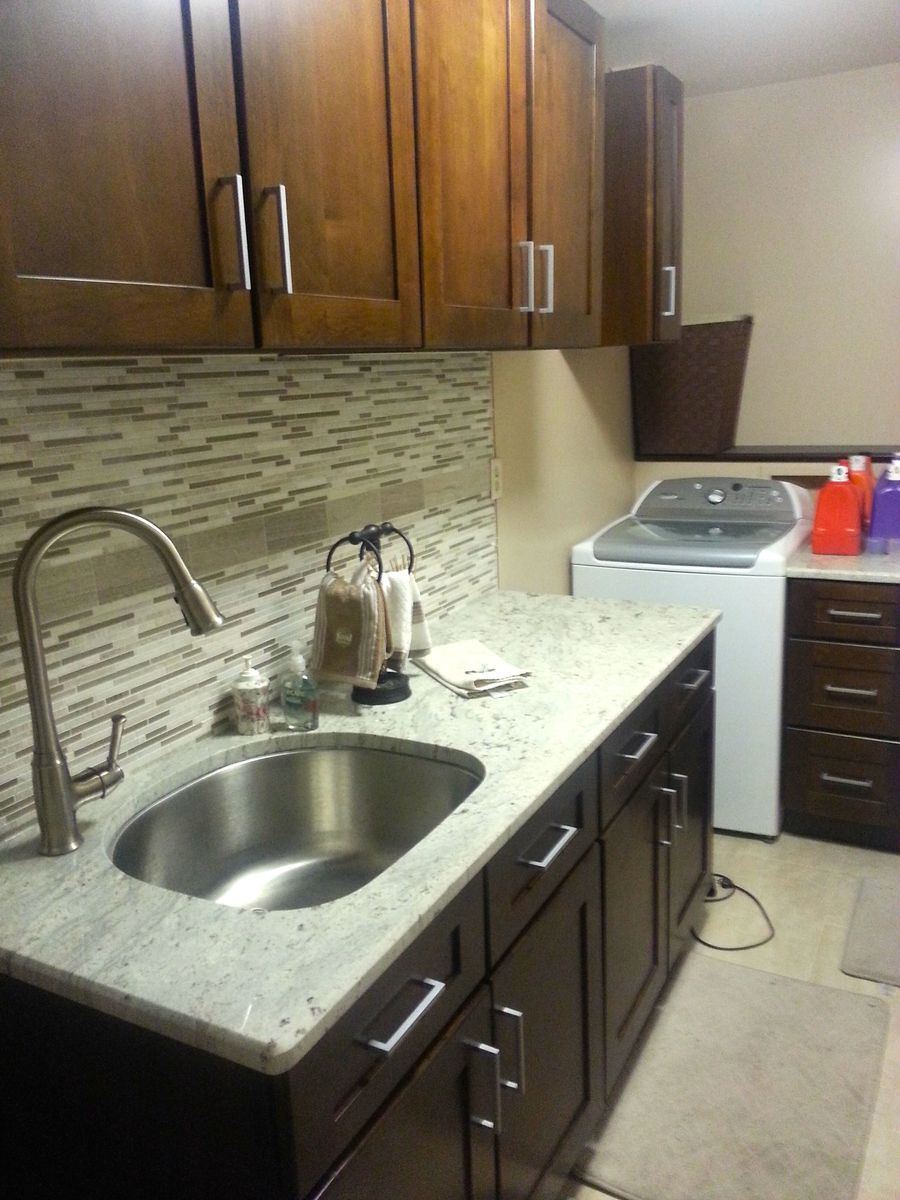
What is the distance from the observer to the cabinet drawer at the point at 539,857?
49.8 inches

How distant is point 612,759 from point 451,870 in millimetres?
586

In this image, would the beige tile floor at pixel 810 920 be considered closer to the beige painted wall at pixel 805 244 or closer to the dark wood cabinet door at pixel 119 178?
the beige painted wall at pixel 805 244

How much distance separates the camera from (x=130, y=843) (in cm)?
132

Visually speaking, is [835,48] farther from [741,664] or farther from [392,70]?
[392,70]

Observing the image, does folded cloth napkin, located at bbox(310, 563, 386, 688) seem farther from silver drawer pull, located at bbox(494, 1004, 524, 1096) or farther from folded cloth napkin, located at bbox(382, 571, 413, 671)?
silver drawer pull, located at bbox(494, 1004, 524, 1096)

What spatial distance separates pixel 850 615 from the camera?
265 centimetres

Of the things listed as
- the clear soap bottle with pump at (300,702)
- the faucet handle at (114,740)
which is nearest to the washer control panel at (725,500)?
the clear soap bottle with pump at (300,702)

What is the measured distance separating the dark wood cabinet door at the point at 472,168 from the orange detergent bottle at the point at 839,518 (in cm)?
143

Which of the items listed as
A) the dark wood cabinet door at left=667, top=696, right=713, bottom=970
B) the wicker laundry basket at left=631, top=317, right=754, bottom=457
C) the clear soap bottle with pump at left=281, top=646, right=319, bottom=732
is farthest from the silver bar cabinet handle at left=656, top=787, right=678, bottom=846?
the wicker laundry basket at left=631, top=317, right=754, bottom=457

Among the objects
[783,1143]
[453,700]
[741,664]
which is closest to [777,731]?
[741,664]

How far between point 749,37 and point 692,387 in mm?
1054

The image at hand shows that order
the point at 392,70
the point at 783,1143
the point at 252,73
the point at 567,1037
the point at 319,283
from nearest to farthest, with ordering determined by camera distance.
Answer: the point at 252,73, the point at 319,283, the point at 392,70, the point at 567,1037, the point at 783,1143

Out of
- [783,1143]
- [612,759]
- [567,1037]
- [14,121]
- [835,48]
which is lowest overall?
[783,1143]

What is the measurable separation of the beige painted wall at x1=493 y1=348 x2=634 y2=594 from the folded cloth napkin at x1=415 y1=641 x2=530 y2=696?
26.2 inches
